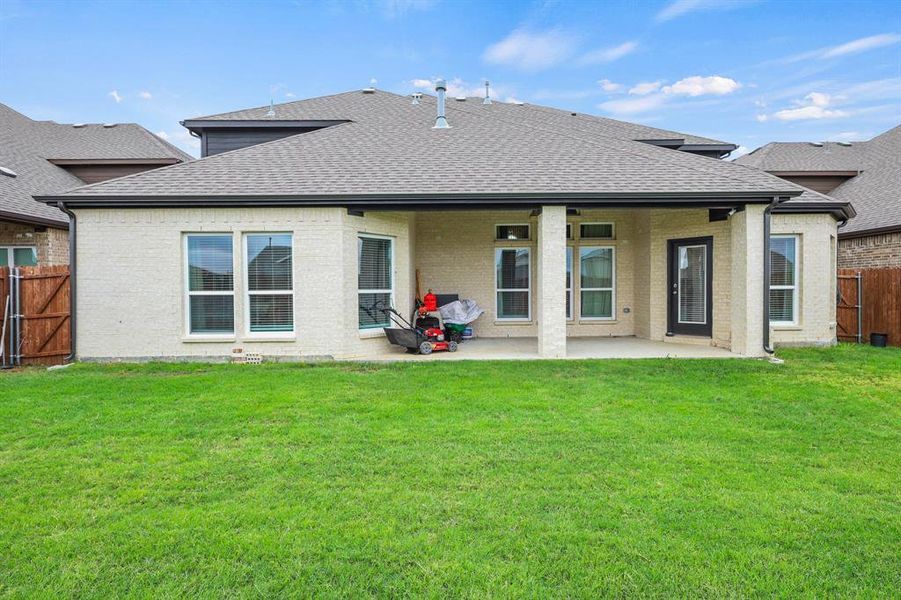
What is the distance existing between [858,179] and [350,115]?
55.6 feet

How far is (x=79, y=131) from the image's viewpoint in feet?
59.3

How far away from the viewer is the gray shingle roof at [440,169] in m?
9.03

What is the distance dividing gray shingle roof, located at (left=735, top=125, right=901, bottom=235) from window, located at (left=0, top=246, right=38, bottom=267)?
2137cm

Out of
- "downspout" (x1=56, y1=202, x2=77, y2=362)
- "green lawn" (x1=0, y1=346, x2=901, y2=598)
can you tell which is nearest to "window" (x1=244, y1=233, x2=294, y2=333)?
"green lawn" (x1=0, y1=346, x2=901, y2=598)

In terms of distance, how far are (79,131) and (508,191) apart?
57.6ft

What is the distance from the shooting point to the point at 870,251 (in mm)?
13492

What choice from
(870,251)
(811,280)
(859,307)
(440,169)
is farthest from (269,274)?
(870,251)

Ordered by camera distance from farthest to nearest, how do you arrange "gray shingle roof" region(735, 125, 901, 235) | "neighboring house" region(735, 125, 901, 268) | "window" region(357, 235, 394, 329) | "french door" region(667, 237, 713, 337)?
"gray shingle roof" region(735, 125, 901, 235), "neighboring house" region(735, 125, 901, 268), "french door" region(667, 237, 713, 337), "window" region(357, 235, 394, 329)

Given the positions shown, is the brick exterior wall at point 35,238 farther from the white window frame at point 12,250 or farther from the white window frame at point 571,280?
the white window frame at point 571,280

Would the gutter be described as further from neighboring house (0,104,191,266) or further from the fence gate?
the fence gate

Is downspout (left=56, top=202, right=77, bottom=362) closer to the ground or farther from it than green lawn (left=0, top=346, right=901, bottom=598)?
farther from it

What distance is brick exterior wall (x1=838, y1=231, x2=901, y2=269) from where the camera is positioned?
12766 millimetres

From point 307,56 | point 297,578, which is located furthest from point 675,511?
point 307,56

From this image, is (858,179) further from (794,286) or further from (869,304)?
(794,286)
